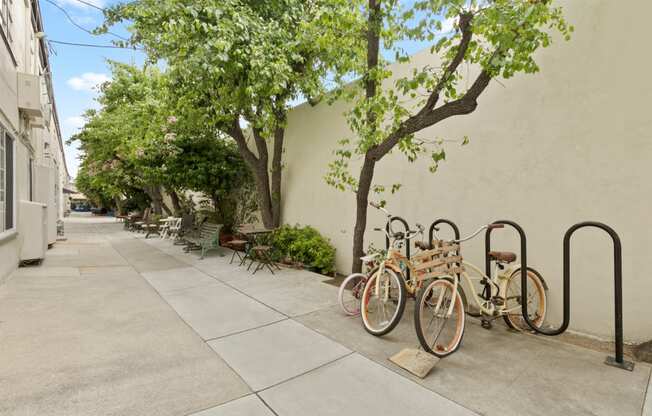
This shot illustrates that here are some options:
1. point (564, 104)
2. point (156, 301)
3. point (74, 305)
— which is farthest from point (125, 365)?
point (564, 104)

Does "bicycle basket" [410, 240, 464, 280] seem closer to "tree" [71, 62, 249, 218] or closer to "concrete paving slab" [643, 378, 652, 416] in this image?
"concrete paving slab" [643, 378, 652, 416]

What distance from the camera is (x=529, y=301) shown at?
12.9ft

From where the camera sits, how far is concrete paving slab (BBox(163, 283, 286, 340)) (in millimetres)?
3682

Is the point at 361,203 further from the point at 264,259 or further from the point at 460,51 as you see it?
the point at 264,259

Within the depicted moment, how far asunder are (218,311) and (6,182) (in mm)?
5059

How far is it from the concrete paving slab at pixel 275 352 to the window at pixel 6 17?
6881 millimetres

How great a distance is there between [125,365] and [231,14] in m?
5.32

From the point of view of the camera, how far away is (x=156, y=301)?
4.60 metres

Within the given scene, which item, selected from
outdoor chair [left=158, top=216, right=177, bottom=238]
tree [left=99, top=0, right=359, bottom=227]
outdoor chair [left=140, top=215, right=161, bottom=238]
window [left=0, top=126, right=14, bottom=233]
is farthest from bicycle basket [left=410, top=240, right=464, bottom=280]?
outdoor chair [left=140, top=215, right=161, bottom=238]

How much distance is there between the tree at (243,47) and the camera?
4961 mm

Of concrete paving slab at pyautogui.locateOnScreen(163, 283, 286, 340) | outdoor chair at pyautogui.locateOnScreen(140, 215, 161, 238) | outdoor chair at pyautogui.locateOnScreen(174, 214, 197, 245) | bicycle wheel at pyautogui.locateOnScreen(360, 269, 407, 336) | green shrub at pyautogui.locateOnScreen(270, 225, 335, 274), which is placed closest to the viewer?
bicycle wheel at pyautogui.locateOnScreen(360, 269, 407, 336)

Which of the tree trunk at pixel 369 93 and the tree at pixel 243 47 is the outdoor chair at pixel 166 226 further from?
the tree trunk at pixel 369 93

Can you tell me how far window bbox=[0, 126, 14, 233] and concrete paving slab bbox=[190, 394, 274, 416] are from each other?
5.80 meters

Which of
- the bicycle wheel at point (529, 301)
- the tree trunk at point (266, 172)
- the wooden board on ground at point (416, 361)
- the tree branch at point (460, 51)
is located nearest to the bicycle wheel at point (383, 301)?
the wooden board on ground at point (416, 361)
